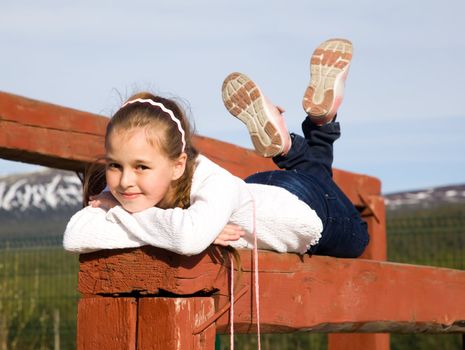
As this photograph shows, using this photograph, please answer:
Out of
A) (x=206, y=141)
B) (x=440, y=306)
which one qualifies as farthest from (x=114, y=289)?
(x=206, y=141)

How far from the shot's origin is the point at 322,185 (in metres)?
3.76

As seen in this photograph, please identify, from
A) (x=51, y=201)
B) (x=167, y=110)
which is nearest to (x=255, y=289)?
(x=167, y=110)

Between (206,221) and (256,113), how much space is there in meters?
0.95

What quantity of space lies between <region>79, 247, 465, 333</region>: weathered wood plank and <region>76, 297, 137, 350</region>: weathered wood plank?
3cm

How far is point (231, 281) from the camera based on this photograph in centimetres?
281

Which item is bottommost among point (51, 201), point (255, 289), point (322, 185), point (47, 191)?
point (255, 289)

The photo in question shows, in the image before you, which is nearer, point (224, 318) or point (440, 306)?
point (224, 318)

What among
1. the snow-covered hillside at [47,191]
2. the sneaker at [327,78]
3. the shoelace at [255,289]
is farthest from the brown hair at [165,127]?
the snow-covered hillside at [47,191]

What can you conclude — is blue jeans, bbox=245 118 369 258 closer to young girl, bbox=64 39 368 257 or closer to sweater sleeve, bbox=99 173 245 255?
young girl, bbox=64 39 368 257

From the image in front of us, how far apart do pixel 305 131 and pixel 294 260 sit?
87 centimetres

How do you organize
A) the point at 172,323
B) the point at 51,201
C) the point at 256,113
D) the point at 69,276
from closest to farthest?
1. the point at 172,323
2. the point at 256,113
3. the point at 69,276
4. the point at 51,201

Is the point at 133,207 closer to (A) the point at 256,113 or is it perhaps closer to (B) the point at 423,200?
(A) the point at 256,113

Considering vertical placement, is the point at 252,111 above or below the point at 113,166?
above

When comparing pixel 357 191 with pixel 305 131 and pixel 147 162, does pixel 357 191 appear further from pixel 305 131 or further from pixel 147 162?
pixel 147 162
